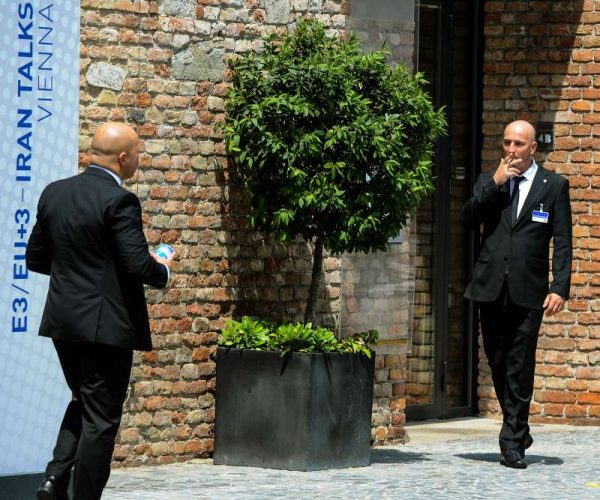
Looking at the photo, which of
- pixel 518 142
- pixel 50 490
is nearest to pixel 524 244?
pixel 518 142

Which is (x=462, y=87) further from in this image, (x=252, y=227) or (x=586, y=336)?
(x=252, y=227)

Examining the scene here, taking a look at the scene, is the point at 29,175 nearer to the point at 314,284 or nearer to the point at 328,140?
the point at 328,140

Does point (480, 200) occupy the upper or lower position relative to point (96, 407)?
upper

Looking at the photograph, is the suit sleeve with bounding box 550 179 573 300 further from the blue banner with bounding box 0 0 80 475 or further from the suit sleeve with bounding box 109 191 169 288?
the suit sleeve with bounding box 109 191 169 288

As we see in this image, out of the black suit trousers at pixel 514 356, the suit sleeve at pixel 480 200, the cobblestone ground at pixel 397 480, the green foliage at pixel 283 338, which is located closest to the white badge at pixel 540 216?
the suit sleeve at pixel 480 200

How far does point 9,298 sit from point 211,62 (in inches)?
101

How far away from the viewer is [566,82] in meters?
11.8

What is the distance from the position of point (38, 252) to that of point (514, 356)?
3338 mm

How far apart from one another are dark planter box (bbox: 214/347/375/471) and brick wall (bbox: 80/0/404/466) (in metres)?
0.24

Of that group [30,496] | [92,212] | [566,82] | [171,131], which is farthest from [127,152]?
[566,82]

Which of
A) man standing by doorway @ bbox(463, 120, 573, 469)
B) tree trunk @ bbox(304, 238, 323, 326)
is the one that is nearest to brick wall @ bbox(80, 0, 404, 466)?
tree trunk @ bbox(304, 238, 323, 326)

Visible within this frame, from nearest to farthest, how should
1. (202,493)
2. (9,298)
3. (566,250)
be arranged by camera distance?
1. (9,298)
2. (202,493)
3. (566,250)

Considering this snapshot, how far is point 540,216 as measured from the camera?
9.15 metres

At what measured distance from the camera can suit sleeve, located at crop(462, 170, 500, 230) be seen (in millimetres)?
9086
